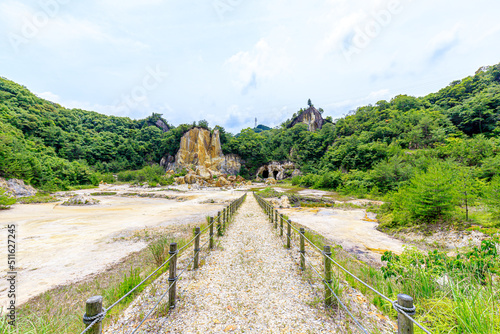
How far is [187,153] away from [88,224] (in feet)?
120

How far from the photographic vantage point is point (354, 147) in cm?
3219

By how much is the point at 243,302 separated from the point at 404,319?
7.04 feet

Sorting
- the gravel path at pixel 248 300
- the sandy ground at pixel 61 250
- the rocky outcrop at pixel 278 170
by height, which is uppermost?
the rocky outcrop at pixel 278 170

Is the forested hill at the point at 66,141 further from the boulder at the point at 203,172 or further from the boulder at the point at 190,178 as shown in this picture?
the boulder at the point at 190,178

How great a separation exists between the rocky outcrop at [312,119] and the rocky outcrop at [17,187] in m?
57.8

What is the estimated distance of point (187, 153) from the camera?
44.3m

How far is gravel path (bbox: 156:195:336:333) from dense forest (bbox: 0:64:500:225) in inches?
279

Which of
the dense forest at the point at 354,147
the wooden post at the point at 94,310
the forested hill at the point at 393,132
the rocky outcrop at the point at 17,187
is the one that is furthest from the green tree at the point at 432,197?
the rocky outcrop at the point at 17,187

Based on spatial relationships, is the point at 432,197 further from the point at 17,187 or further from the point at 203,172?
the point at 203,172

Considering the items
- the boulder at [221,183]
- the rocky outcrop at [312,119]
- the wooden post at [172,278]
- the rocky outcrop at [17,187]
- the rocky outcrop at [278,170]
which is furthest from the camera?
the rocky outcrop at [312,119]

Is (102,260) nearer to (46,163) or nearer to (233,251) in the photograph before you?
(233,251)

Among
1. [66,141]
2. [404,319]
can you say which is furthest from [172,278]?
[66,141]

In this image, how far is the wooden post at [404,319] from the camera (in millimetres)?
1375

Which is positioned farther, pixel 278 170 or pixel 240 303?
pixel 278 170
